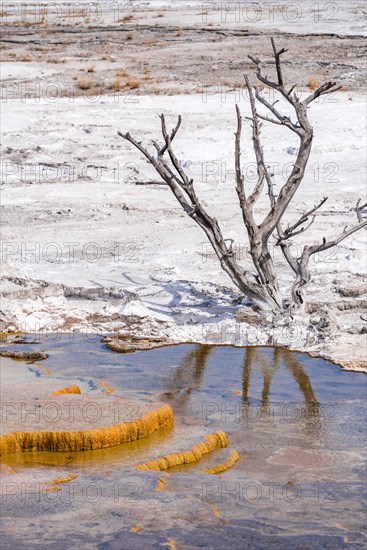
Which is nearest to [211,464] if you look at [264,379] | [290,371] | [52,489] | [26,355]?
[52,489]

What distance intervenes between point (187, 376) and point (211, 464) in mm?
1600

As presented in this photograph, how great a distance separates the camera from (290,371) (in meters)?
6.98

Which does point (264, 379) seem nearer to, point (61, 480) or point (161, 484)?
point (161, 484)

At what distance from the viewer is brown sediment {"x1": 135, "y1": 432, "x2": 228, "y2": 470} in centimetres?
530

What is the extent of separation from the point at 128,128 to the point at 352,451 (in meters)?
8.10

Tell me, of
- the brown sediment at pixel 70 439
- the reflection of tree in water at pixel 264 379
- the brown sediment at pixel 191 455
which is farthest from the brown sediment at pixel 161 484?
the reflection of tree in water at pixel 264 379

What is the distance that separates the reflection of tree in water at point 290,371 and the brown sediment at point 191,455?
561 mm

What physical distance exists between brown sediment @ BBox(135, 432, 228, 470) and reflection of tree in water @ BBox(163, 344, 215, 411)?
2.29 ft

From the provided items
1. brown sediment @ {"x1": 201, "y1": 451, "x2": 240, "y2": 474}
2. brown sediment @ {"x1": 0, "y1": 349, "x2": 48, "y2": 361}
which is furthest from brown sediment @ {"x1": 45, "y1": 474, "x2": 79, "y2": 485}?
brown sediment @ {"x1": 0, "y1": 349, "x2": 48, "y2": 361}

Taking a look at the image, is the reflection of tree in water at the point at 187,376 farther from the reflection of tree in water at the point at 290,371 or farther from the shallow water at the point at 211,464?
the reflection of tree in water at the point at 290,371

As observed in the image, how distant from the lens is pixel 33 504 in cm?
462

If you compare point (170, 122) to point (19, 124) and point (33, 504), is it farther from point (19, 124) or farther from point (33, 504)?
point (33, 504)

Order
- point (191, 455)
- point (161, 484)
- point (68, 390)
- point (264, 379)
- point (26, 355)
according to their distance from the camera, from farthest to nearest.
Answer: point (26, 355), point (264, 379), point (68, 390), point (191, 455), point (161, 484)

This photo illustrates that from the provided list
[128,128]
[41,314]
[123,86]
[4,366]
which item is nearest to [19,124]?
[128,128]
